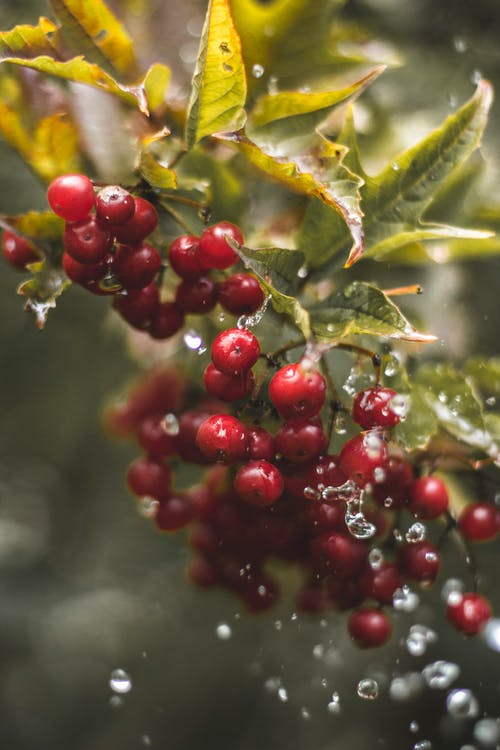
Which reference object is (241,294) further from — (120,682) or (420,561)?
(120,682)

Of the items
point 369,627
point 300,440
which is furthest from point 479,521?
point 300,440

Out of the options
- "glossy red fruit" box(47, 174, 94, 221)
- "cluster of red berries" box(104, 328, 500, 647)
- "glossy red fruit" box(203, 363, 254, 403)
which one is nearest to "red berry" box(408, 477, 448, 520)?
"cluster of red berries" box(104, 328, 500, 647)

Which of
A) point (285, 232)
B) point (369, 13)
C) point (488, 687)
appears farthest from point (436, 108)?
point (488, 687)

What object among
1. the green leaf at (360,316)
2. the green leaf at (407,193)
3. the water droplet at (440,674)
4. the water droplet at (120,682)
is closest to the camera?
the green leaf at (360,316)

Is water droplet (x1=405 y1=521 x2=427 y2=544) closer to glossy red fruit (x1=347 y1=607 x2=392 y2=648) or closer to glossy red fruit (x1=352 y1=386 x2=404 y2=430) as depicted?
glossy red fruit (x1=347 y1=607 x2=392 y2=648)

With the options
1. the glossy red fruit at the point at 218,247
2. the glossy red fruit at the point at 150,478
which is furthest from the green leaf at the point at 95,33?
the glossy red fruit at the point at 150,478

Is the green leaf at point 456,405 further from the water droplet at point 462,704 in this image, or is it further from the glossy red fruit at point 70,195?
the water droplet at point 462,704

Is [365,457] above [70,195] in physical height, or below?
below
